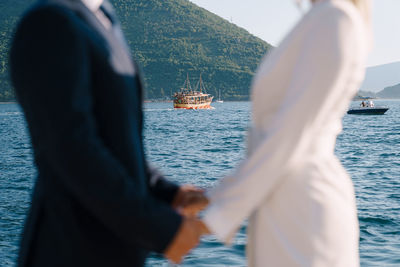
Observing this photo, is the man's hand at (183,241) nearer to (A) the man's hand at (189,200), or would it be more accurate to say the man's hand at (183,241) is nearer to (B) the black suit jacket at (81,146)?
(B) the black suit jacket at (81,146)

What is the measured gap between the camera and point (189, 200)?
5.41ft

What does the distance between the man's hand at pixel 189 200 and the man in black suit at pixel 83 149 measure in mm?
275

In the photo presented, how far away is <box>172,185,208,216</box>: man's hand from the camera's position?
1637 millimetres

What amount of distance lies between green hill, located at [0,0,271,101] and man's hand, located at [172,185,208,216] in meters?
118

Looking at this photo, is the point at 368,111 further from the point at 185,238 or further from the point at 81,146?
the point at 81,146

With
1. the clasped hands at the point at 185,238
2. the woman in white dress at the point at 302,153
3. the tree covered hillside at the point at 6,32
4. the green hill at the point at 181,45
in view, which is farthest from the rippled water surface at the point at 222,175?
the green hill at the point at 181,45

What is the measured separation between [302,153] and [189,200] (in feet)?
1.38

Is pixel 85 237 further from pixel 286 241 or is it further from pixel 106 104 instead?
pixel 286 241

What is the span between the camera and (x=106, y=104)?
1.29 metres

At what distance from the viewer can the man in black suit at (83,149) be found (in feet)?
3.85

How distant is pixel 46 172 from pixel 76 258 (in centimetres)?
23

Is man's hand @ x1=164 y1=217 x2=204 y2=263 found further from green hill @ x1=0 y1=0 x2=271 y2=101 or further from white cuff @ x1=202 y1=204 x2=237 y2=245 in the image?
green hill @ x1=0 y1=0 x2=271 y2=101

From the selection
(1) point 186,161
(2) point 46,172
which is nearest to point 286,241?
(2) point 46,172

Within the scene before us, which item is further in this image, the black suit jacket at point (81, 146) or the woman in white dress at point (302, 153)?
the woman in white dress at point (302, 153)
